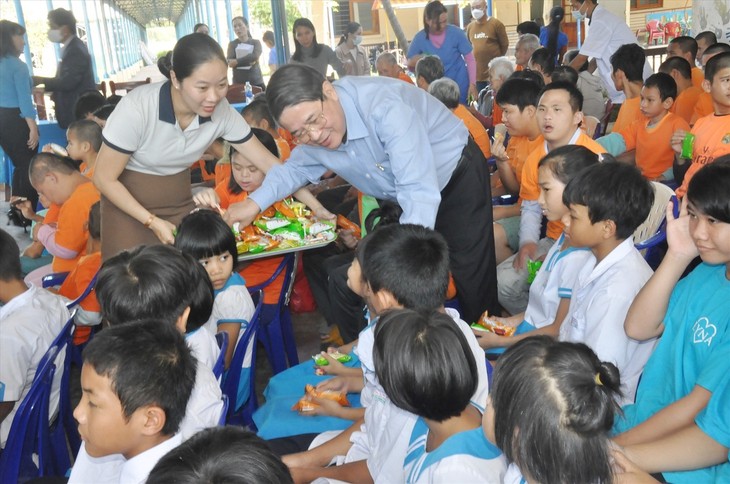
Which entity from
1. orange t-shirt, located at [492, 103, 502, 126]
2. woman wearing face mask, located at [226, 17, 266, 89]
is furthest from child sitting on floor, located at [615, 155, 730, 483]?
woman wearing face mask, located at [226, 17, 266, 89]

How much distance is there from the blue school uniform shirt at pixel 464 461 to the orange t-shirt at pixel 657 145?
3019 millimetres

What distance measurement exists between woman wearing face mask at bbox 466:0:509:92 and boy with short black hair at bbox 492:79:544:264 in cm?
468

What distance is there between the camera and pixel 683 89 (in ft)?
17.0

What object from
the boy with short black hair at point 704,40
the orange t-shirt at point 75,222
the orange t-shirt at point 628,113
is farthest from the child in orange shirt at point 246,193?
the boy with short black hair at point 704,40

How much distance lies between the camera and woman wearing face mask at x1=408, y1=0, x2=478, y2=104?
7.03m

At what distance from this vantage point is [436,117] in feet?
8.02

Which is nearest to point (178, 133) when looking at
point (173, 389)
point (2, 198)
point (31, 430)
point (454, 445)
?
point (31, 430)

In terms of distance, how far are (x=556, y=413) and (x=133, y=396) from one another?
2.76 feet

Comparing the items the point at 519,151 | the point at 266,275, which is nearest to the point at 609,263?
the point at 266,275

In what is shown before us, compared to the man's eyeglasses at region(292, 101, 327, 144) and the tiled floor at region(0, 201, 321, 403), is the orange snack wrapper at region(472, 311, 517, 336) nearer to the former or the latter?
the man's eyeglasses at region(292, 101, 327, 144)

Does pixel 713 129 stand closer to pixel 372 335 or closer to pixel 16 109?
pixel 372 335

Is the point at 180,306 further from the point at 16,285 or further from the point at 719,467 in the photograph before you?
the point at 719,467

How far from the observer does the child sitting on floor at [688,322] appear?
1.53m

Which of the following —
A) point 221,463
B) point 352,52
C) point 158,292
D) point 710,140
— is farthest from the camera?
point 352,52
